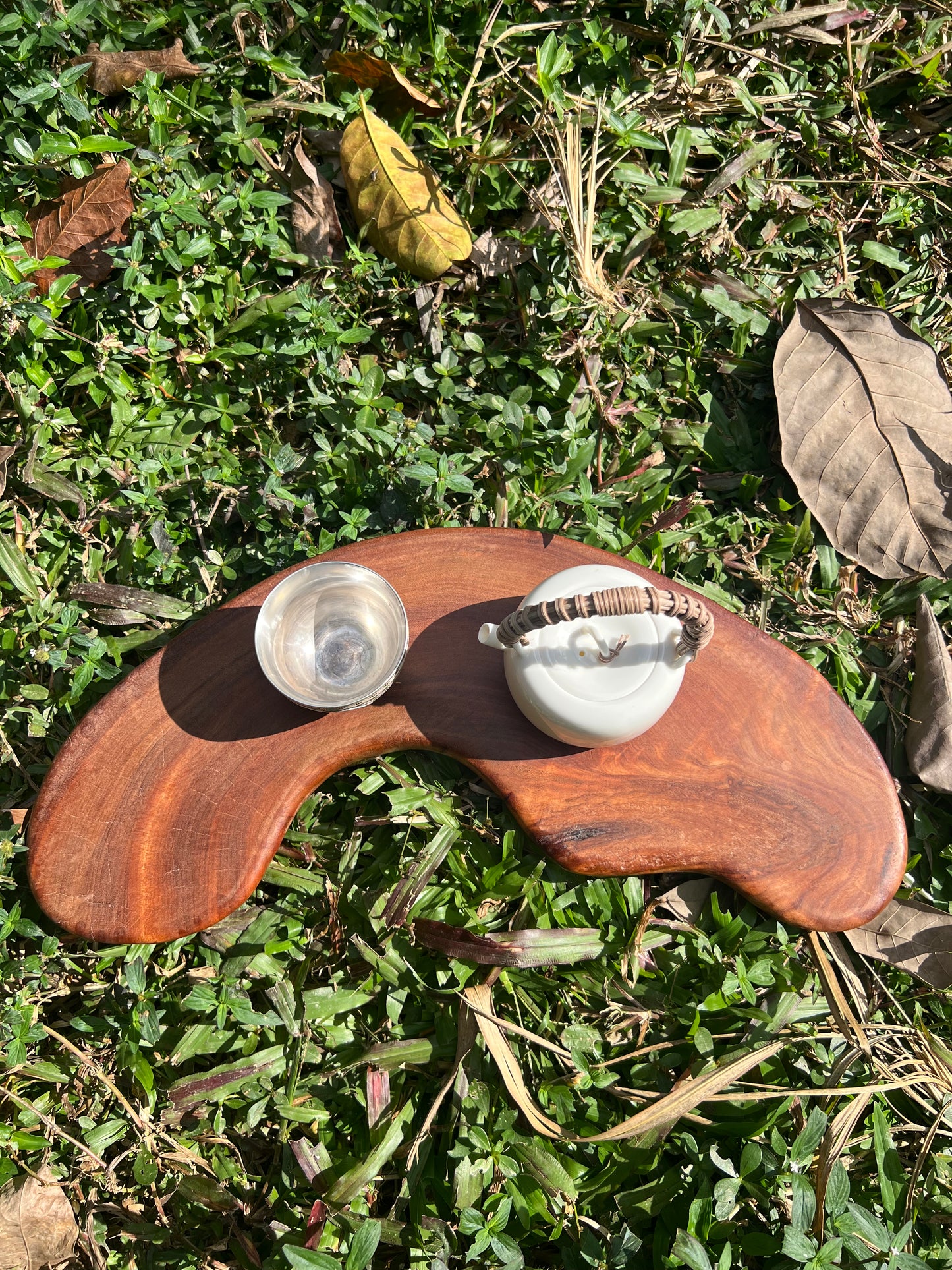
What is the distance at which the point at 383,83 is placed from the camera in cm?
294

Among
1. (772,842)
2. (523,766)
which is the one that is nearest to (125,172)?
(523,766)

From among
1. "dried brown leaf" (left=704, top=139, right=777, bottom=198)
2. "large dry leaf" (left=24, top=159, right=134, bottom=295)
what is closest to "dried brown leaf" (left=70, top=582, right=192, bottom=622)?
"large dry leaf" (left=24, top=159, right=134, bottom=295)

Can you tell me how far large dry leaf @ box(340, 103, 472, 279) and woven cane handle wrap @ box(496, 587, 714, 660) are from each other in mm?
1436

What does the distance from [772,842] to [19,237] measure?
288 centimetres

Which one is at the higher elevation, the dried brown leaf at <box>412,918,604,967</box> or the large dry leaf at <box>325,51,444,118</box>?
the large dry leaf at <box>325,51,444,118</box>

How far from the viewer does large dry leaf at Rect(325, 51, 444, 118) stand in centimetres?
287

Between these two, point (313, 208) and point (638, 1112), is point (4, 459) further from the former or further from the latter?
point (638, 1112)

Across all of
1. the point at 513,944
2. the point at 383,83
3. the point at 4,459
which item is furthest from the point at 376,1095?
the point at 383,83

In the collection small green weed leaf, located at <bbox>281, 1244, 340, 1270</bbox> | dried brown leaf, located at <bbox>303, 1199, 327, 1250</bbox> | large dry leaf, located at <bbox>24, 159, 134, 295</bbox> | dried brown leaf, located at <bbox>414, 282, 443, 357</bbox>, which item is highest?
large dry leaf, located at <bbox>24, 159, 134, 295</bbox>

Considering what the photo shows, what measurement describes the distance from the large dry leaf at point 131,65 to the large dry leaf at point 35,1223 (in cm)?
325

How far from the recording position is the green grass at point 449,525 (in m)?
2.43

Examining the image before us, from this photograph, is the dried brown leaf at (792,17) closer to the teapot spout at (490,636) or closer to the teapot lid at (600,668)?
the teapot lid at (600,668)

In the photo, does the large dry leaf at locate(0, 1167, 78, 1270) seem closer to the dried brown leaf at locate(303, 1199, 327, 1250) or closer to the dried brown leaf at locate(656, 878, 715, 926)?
the dried brown leaf at locate(303, 1199, 327, 1250)

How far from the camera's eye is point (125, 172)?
277 cm
